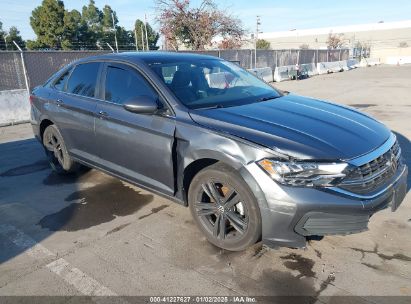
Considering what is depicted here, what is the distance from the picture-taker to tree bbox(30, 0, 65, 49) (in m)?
48.2

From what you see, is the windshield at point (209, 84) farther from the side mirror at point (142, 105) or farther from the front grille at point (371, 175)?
the front grille at point (371, 175)

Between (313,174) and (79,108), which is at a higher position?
(79,108)

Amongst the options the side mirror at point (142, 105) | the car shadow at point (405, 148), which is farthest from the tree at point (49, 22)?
the side mirror at point (142, 105)

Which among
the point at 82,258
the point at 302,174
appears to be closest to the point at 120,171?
the point at 82,258

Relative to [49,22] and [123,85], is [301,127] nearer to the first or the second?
[123,85]

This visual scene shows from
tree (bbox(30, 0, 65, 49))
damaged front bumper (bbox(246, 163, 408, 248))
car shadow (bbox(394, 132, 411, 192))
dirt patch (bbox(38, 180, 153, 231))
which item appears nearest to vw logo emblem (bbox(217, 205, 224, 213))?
damaged front bumper (bbox(246, 163, 408, 248))

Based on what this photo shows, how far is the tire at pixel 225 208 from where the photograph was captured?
2963mm

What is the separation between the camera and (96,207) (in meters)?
4.30

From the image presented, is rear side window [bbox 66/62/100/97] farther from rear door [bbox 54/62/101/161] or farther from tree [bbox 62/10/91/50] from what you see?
tree [bbox 62/10/91/50]

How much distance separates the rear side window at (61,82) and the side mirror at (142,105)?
6.57 feet

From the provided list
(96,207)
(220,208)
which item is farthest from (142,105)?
(96,207)

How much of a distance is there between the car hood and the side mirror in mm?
376

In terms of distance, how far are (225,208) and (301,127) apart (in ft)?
3.12

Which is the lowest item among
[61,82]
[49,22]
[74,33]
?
[61,82]
